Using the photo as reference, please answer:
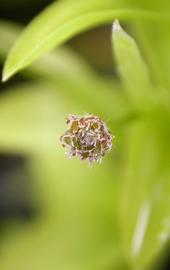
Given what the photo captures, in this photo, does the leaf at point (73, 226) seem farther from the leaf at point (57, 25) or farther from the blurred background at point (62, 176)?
the leaf at point (57, 25)

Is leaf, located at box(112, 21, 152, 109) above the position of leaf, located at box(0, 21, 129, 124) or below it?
below

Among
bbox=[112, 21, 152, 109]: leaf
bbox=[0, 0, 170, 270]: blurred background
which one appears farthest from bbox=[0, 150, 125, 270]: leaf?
bbox=[112, 21, 152, 109]: leaf

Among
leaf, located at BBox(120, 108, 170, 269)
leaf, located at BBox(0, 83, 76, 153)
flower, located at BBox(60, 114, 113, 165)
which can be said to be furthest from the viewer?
leaf, located at BBox(0, 83, 76, 153)

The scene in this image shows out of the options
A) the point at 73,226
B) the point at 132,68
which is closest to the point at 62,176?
the point at 73,226

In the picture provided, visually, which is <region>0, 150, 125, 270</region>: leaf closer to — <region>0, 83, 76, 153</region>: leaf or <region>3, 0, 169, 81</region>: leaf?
<region>0, 83, 76, 153</region>: leaf

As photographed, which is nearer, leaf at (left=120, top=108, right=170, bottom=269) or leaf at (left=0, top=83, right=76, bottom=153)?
leaf at (left=120, top=108, right=170, bottom=269)

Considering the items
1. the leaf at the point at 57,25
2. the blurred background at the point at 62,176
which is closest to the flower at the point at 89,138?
the leaf at the point at 57,25

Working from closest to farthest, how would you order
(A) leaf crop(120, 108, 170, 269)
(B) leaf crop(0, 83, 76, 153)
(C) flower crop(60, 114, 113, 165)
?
(C) flower crop(60, 114, 113, 165)
(A) leaf crop(120, 108, 170, 269)
(B) leaf crop(0, 83, 76, 153)
